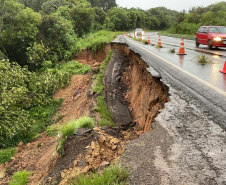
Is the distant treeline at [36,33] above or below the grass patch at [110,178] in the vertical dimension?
above

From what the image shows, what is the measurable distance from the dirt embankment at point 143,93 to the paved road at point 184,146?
1.12m

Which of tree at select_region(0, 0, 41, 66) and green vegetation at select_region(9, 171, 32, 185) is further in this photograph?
tree at select_region(0, 0, 41, 66)

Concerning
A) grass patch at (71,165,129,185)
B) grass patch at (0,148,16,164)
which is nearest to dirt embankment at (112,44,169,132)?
grass patch at (71,165,129,185)

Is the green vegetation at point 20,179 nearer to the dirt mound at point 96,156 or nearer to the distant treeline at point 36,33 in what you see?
the dirt mound at point 96,156

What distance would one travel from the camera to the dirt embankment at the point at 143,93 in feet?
18.3

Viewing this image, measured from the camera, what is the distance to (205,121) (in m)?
3.24

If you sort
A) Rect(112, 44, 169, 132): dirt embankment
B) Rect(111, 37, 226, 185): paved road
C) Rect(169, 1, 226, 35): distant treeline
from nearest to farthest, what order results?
1. Rect(111, 37, 226, 185): paved road
2. Rect(112, 44, 169, 132): dirt embankment
3. Rect(169, 1, 226, 35): distant treeline

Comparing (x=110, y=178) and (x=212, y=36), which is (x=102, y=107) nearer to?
(x=110, y=178)

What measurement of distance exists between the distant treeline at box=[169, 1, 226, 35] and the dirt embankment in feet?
65.3

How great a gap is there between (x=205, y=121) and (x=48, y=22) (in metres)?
18.4

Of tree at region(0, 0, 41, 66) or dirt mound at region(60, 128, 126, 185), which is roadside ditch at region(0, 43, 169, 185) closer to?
dirt mound at region(60, 128, 126, 185)

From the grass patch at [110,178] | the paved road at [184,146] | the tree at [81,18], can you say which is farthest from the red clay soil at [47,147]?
the tree at [81,18]

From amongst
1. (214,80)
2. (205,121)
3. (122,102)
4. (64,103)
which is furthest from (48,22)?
(205,121)

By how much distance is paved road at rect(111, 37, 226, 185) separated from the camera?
212 centimetres
